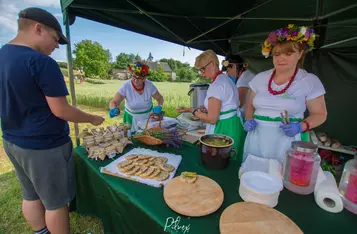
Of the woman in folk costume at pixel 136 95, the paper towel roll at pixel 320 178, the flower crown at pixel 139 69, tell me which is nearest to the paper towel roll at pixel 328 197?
the paper towel roll at pixel 320 178

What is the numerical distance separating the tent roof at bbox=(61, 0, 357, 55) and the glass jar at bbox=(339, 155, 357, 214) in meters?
2.16

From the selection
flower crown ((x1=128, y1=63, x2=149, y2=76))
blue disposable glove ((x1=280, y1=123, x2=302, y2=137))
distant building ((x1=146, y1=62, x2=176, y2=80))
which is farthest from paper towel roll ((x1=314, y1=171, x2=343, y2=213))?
distant building ((x1=146, y1=62, x2=176, y2=80))

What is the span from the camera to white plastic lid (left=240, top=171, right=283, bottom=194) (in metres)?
0.86

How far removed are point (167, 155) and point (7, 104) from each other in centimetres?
113

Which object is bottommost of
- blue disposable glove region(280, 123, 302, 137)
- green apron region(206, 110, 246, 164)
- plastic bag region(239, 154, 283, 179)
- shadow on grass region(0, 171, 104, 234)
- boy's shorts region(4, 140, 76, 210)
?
shadow on grass region(0, 171, 104, 234)

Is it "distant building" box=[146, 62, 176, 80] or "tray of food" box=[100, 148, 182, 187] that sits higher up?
"distant building" box=[146, 62, 176, 80]

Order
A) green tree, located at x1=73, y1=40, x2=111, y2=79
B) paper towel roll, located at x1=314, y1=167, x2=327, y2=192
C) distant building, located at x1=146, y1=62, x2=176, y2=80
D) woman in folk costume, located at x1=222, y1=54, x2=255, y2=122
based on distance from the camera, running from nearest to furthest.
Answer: paper towel roll, located at x1=314, y1=167, x2=327, y2=192 → woman in folk costume, located at x1=222, y1=54, x2=255, y2=122 → green tree, located at x1=73, y1=40, x2=111, y2=79 → distant building, located at x1=146, y1=62, x2=176, y2=80

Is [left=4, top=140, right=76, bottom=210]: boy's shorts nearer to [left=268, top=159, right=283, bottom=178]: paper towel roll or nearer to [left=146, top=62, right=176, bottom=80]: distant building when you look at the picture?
[left=268, top=159, right=283, bottom=178]: paper towel roll

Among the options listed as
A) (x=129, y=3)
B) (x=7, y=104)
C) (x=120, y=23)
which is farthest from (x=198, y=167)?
(x=120, y=23)

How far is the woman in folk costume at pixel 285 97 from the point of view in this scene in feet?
4.10

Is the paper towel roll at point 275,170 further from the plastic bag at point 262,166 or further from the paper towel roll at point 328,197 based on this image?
the paper towel roll at point 328,197

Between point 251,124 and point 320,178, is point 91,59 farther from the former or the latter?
point 320,178

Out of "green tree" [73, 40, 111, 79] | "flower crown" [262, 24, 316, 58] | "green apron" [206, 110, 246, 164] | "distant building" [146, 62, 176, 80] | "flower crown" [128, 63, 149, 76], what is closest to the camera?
"flower crown" [262, 24, 316, 58]

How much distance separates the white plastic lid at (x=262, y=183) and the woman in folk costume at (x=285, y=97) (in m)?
0.48
